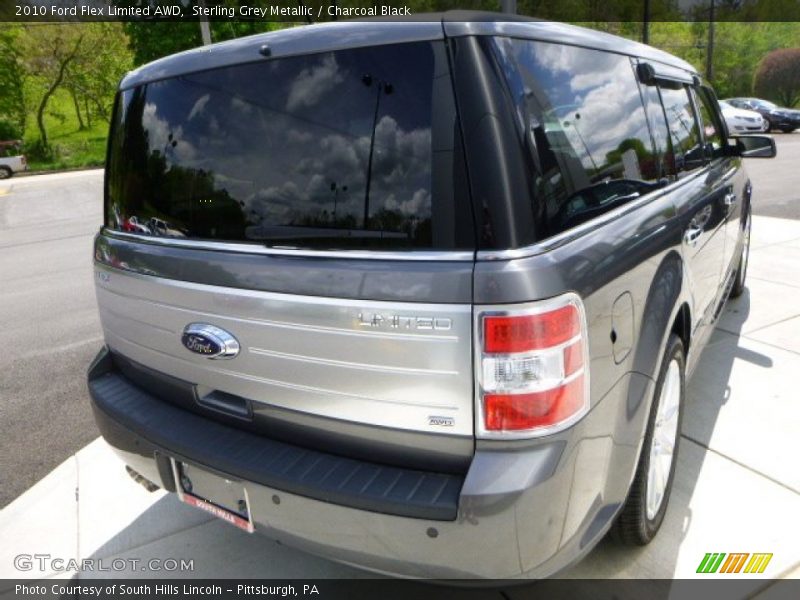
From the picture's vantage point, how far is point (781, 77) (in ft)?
119

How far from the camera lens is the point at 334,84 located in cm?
174

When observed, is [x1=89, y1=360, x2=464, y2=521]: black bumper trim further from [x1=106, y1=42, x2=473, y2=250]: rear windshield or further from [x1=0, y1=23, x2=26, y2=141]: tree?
[x1=0, y1=23, x2=26, y2=141]: tree

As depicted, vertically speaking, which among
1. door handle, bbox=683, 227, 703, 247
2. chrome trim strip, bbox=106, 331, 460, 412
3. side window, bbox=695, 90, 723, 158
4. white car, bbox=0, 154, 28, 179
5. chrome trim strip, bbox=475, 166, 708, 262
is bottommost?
white car, bbox=0, 154, 28, 179

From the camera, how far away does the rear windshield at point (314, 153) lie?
161cm

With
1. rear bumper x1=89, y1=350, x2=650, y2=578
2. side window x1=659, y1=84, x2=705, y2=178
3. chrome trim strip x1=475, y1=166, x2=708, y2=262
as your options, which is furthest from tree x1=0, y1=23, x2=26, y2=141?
chrome trim strip x1=475, y1=166, x2=708, y2=262

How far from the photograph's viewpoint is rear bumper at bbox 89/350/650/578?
5.09ft

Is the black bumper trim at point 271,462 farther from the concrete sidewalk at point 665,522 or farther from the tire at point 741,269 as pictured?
the tire at point 741,269

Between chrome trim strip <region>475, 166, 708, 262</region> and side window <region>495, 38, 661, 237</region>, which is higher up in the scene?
side window <region>495, 38, 661, 237</region>

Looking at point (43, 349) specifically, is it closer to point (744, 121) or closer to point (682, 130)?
point (682, 130)

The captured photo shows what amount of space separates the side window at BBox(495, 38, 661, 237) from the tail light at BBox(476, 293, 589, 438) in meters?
0.24

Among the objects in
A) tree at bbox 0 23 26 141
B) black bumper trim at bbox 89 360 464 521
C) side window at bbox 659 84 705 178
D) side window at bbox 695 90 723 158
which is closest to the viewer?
black bumper trim at bbox 89 360 464 521

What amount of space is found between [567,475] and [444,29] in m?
1.20

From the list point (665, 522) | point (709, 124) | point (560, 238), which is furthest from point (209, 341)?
point (709, 124)
